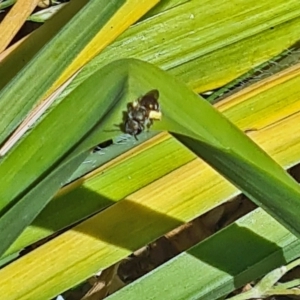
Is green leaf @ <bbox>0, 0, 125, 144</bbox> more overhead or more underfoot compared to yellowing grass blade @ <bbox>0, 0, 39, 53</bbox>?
more underfoot

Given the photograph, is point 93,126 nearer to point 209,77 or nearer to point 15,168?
point 15,168

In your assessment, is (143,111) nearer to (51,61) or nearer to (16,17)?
(51,61)

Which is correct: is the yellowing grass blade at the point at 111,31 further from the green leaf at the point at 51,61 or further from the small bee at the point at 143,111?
the small bee at the point at 143,111

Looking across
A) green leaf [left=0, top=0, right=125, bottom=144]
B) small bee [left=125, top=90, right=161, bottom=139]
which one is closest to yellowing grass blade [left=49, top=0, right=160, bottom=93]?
green leaf [left=0, top=0, right=125, bottom=144]

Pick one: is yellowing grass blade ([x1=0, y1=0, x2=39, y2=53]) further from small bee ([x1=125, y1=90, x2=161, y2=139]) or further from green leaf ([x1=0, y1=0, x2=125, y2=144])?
small bee ([x1=125, y1=90, x2=161, y2=139])

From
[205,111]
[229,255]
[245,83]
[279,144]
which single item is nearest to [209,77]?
[245,83]

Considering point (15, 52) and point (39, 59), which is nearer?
point (39, 59)

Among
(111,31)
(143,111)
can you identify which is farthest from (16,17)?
(143,111)

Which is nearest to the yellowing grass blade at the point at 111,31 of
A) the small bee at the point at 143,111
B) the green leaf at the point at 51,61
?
the green leaf at the point at 51,61
